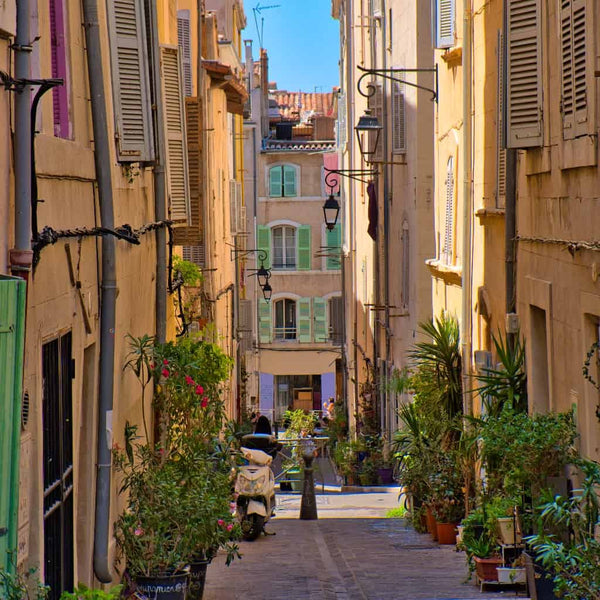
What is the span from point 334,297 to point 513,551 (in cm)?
3498

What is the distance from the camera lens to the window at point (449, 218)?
16.3 metres

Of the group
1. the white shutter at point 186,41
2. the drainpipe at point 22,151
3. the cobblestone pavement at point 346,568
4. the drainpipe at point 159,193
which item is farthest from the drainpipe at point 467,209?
the drainpipe at point 22,151

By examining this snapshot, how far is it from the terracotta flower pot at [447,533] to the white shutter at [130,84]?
20.1 feet

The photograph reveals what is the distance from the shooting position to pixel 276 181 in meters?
46.2

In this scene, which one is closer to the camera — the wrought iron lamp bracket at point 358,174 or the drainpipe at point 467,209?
the drainpipe at point 467,209

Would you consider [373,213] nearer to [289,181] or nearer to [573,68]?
[573,68]

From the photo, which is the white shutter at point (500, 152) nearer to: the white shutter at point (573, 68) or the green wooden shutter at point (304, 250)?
the white shutter at point (573, 68)

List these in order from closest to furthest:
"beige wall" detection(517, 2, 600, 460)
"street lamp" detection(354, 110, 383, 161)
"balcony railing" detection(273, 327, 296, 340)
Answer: "beige wall" detection(517, 2, 600, 460) < "street lamp" detection(354, 110, 383, 161) < "balcony railing" detection(273, 327, 296, 340)

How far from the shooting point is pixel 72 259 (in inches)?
317

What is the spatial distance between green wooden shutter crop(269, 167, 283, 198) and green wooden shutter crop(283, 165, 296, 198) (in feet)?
0.49

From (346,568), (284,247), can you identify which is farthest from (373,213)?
(284,247)

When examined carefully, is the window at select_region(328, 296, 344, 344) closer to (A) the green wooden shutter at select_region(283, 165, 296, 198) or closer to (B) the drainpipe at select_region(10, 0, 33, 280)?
(A) the green wooden shutter at select_region(283, 165, 296, 198)

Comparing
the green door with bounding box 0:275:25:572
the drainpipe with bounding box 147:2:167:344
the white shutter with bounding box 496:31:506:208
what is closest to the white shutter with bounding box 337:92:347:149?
the drainpipe with bounding box 147:2:167:344

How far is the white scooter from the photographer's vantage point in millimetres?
15672
